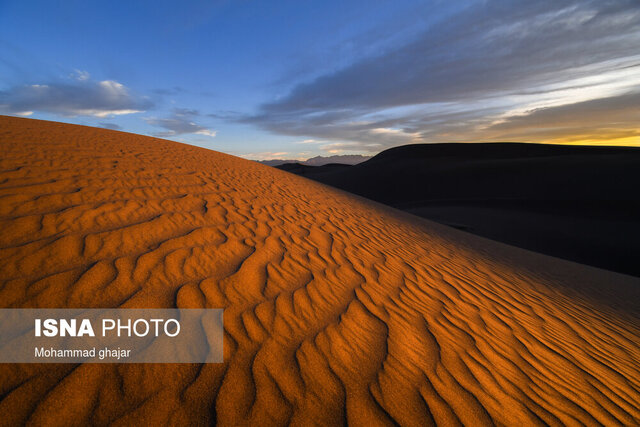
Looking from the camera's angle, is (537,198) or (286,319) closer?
(286,319)

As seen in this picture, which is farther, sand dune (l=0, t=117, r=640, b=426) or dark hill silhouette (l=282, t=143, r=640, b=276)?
dark hill silhouette (l=282, t=143, r=640, b=276)

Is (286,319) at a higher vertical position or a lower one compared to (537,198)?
lower

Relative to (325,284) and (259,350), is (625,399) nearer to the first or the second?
(325,284)

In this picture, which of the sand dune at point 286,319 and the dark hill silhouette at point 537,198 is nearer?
the sand dune at point 286,319
